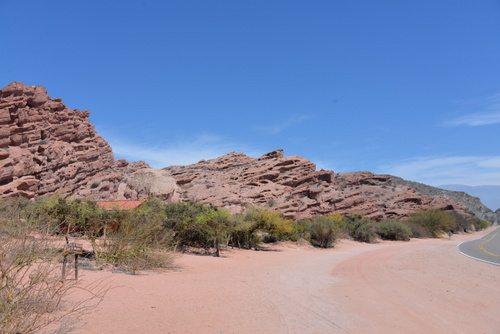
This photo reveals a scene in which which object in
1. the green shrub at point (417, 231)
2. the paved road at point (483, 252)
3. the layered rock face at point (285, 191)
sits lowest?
the paved road at point (483, 252)

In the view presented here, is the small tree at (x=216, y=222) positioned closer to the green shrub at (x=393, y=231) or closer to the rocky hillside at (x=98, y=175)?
the rocky hillside at (x=98, y=175)

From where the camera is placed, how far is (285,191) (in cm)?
4822

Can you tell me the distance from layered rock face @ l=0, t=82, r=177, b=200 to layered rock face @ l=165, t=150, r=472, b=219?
7.19m

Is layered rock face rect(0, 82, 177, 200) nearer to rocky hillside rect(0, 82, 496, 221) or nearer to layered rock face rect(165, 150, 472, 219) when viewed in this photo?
rocky hillside rect(0, 82, 496, 221)

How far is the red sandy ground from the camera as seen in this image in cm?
634

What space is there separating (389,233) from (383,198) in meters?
23.8

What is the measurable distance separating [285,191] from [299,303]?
40.1 meters

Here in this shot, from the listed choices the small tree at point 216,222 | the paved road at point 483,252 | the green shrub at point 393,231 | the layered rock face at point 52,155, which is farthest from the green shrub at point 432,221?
the small tree at point 216,222

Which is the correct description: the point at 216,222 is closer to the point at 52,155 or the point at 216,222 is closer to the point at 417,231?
the point at 52,155

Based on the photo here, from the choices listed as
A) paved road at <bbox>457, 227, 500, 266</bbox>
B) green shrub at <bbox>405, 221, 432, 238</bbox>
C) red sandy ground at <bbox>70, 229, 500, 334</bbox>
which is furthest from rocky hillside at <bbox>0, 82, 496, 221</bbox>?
red sandy ground at <bbox>70, 229, 500, 334</bbox>

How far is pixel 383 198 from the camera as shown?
2603 inches

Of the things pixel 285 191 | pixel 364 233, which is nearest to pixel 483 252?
pixel 364 233

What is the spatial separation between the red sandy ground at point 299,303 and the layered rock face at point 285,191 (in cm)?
2845

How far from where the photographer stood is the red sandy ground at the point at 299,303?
6.34 meters
